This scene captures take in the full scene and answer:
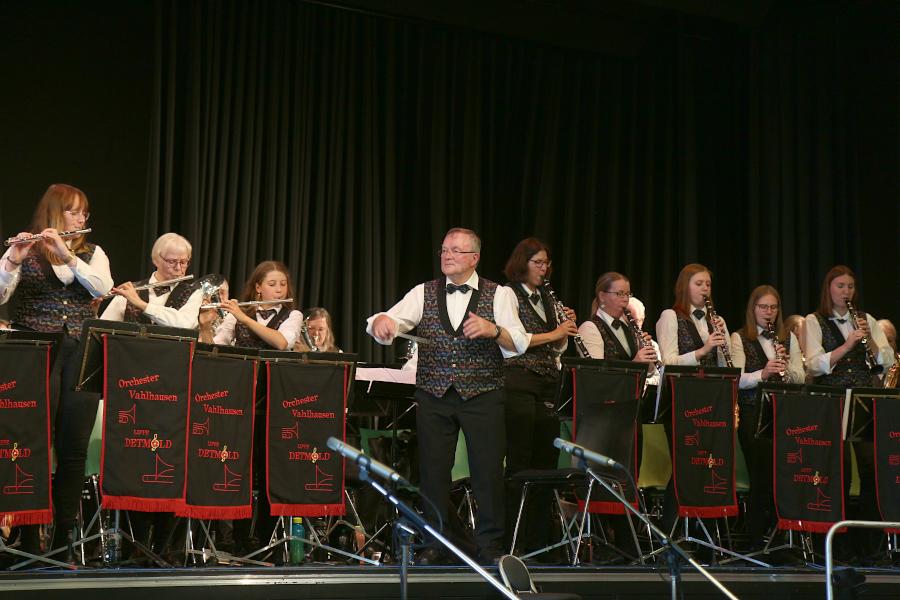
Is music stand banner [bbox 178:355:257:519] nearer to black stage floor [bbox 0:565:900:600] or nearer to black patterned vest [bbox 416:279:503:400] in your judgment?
black stage floor [bbox 0:565:900:600]

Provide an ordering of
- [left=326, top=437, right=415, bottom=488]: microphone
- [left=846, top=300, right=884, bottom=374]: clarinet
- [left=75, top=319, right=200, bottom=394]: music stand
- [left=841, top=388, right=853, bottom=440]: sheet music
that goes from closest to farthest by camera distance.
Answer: [left=326, top=437, right=415, bottom=488]: microphone < [left=75, top=319, right=200, bottom=394]: music stand < [left=841, top=388, right=853, bottom=440]: sheet music < [left=846, top=300, right=884, bottom=374]: clarinet

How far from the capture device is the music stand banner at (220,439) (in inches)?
192

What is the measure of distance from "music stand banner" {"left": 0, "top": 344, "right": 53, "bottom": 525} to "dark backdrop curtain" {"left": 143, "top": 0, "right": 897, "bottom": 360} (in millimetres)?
2893

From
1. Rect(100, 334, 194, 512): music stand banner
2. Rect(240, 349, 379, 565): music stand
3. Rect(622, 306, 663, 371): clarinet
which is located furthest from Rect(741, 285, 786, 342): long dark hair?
Rect(100, 334, 194, 512): music stand banner

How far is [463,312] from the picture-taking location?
5.30 metres

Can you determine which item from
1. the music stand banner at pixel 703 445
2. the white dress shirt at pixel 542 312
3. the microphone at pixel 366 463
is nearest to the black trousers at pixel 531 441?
the white dress shirt at pixel 542 312

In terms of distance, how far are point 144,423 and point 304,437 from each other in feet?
2.58

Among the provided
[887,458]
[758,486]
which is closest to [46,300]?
[758,486]

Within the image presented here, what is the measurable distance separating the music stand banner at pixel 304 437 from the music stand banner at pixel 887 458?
3080 mm

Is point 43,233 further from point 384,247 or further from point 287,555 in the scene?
point 384,247

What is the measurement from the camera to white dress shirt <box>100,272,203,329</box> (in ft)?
17.0

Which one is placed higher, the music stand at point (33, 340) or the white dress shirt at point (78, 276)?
the white dress shirt at point (78, 276)

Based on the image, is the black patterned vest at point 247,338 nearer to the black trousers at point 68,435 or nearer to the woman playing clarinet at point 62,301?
the woman playing clarinet at point 62,301

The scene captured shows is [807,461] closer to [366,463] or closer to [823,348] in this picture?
[823,348]
